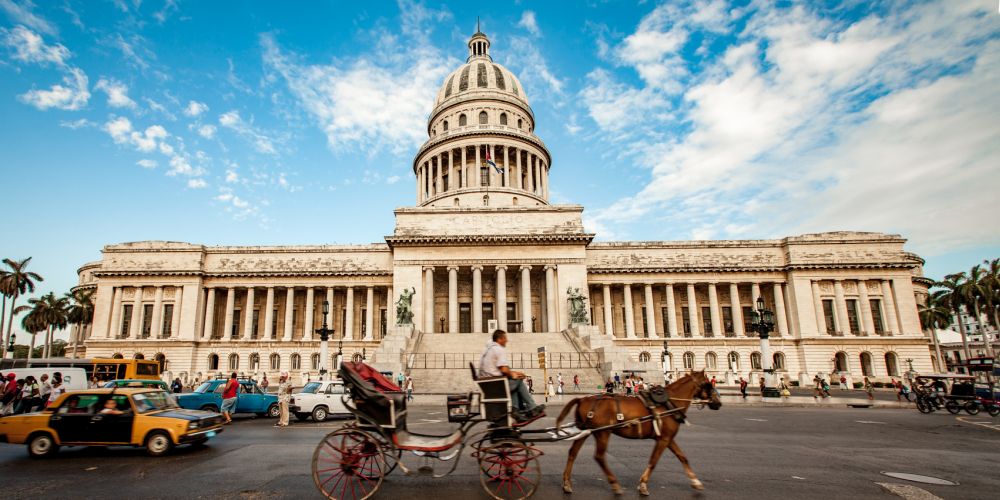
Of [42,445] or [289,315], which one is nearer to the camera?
→ [42,445]

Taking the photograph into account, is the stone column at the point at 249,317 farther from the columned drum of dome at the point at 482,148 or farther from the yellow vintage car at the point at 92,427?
the yellow vintage car at the point at 92,427

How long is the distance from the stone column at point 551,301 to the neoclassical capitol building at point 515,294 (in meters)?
0.17

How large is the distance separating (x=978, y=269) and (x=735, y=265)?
81.6 feet

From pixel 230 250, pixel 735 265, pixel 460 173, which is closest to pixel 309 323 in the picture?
pixel 230 250

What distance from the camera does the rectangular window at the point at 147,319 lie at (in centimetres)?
5078

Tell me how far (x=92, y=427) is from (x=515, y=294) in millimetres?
40823

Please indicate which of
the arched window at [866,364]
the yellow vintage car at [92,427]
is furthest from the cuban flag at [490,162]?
the yellow vintage car at [92,427]

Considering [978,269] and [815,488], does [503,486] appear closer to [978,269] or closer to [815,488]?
[815,488]

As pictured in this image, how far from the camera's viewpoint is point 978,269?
5281cm

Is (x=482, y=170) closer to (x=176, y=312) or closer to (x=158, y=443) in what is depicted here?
(x=176, y=312)

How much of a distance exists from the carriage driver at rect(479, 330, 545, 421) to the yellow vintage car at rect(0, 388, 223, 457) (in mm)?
7769

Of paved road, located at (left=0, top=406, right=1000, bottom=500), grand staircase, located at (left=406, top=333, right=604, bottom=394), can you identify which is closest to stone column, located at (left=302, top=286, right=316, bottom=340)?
grand staircase, located at (left=406, top=333, right=604, bottom=394)

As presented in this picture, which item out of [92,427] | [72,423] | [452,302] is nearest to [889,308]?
[452,302]

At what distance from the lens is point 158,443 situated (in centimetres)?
1131
